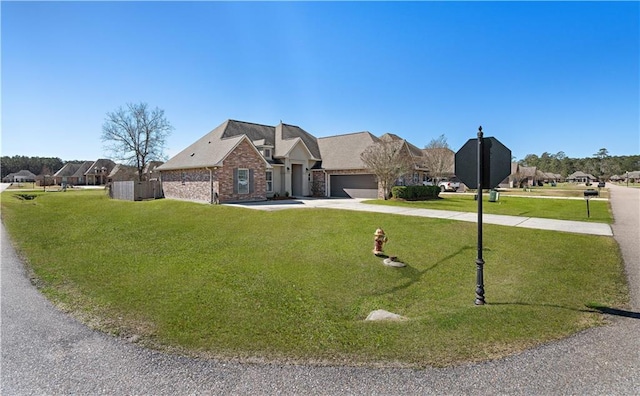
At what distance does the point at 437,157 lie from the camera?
126 feet

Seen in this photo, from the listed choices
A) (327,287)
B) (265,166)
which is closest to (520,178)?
(265,166)

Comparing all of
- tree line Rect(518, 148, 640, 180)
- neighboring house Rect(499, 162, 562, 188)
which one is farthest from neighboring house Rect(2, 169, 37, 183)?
tree line Rect(518, 148, 640, 180)

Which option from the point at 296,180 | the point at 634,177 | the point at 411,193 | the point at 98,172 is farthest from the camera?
the point at 634,177

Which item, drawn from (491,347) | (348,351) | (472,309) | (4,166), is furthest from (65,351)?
(4,166)

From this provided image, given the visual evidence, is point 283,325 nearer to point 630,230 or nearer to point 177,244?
point 177,244

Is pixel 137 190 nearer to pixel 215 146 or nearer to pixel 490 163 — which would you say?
pixel 215 146

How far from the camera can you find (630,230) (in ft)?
38.0

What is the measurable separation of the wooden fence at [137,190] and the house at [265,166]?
0.90 m

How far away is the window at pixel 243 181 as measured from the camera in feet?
74.3

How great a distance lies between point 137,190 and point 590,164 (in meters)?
136

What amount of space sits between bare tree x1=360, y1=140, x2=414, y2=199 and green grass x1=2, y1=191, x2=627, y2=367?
452 inches

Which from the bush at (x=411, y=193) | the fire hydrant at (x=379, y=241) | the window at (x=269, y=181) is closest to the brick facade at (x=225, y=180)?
the window at (x=269, y=181)

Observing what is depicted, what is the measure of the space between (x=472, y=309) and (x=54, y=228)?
16697 millimetres

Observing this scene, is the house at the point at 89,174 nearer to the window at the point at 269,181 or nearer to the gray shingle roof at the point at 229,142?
the gray shingle roof at the point at 229,142
